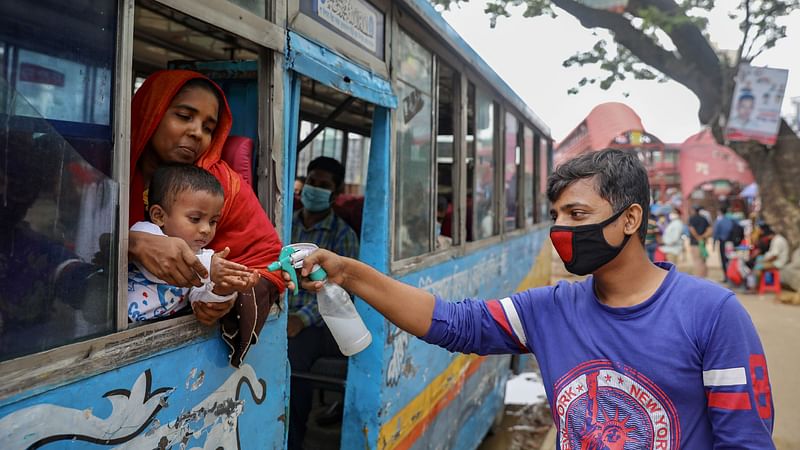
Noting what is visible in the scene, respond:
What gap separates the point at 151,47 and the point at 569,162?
243 cm

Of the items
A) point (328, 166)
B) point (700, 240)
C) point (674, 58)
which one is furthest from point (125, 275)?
point (700, 240)

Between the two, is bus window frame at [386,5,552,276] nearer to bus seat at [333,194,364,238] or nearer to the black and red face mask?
bus seat at [333,194,364,238]

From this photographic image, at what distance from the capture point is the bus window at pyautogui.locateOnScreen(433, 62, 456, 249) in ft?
12.7

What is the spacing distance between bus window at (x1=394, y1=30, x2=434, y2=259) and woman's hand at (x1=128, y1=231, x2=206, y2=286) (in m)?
1.57

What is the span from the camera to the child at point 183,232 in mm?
1461

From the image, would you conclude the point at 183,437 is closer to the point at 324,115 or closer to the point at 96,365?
the point at 96,365

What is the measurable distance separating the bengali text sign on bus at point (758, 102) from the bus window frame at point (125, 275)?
42.7 feet

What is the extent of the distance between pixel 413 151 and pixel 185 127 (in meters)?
1.64

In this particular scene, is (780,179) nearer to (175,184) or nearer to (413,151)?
(413,151)

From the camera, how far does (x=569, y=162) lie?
5.54ft

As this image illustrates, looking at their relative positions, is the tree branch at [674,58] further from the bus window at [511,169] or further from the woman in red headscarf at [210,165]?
the woman in red headscarf at [210,165]

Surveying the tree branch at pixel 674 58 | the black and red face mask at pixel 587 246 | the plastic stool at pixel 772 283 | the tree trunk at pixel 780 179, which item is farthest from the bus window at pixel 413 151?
the tree trunk at pixel 780 179

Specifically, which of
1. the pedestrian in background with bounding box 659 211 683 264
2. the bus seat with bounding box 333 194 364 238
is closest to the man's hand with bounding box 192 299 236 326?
the bus seat with bounding box 333 194 364 238

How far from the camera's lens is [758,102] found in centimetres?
1220
